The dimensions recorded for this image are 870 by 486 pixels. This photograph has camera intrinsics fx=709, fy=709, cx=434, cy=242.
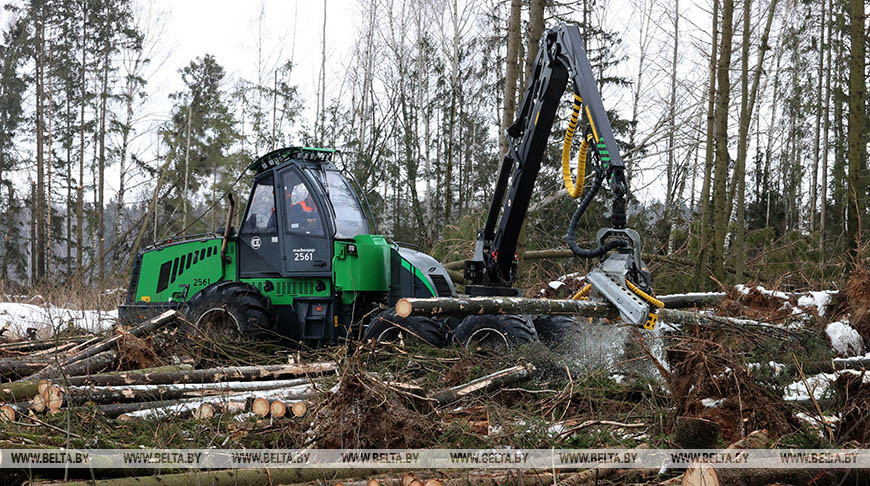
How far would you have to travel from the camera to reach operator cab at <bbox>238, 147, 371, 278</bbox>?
830cm

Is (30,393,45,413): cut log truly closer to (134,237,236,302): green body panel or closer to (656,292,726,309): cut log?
(134,237,236,302): green body panel

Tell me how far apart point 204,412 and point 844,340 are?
19.4 ft

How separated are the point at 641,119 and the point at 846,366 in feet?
58.6

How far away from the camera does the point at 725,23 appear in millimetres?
12156

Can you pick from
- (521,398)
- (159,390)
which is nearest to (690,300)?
(521,398)

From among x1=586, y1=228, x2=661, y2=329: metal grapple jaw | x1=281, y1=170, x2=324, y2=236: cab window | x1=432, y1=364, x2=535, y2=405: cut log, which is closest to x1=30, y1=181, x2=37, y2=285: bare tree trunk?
x1=281, y1=170, x2=324, y2=236: cab window

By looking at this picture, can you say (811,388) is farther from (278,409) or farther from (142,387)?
(142,387)

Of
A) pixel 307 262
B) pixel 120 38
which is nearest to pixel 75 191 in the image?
pixel 120 38

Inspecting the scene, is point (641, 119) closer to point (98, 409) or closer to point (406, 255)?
point (406, 255)

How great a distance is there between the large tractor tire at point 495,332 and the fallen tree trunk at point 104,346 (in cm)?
297

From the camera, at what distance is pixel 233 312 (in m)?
8.01

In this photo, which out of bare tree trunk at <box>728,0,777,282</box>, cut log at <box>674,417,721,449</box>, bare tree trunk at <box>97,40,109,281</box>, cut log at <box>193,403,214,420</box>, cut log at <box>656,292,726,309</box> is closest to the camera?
cut log at <box>674,417,721,449</box>

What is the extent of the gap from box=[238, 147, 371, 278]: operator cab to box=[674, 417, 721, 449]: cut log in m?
5.25

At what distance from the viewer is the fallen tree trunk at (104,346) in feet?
19.2
